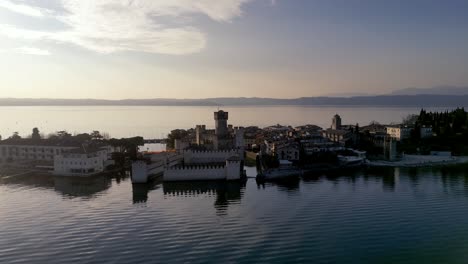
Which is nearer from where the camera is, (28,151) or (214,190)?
(214,190)

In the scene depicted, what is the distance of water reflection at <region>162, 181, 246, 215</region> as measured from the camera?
69.1ft

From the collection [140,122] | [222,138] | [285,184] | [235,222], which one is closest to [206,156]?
[222,138]

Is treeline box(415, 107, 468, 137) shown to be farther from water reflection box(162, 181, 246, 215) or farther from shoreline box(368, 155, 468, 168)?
water reflection box(162, 181, 246, 215)

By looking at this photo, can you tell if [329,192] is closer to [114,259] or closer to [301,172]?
[301,172]

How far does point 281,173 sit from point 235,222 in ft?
38.9

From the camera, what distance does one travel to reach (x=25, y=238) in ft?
49.0

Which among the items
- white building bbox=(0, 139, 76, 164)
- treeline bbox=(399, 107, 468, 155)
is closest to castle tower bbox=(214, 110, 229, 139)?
white building bbox=(0, 139, 76, 164)

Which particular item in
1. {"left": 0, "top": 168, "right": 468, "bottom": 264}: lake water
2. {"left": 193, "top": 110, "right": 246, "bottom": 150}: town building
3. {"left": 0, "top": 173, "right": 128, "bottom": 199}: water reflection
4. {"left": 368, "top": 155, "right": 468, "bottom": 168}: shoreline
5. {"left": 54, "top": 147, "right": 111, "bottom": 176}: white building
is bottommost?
{"left": 0, "top": 168, "right": 468, "bottom": 264}: lake water

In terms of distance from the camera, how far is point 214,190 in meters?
23.7

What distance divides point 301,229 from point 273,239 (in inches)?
68.3

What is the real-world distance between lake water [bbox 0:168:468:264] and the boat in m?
1.67

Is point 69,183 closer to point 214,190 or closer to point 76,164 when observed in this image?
point 76,164

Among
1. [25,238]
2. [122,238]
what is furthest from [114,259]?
[25,238]

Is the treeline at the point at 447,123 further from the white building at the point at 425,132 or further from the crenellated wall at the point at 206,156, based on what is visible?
the crenellated wall at the point at 206,156
